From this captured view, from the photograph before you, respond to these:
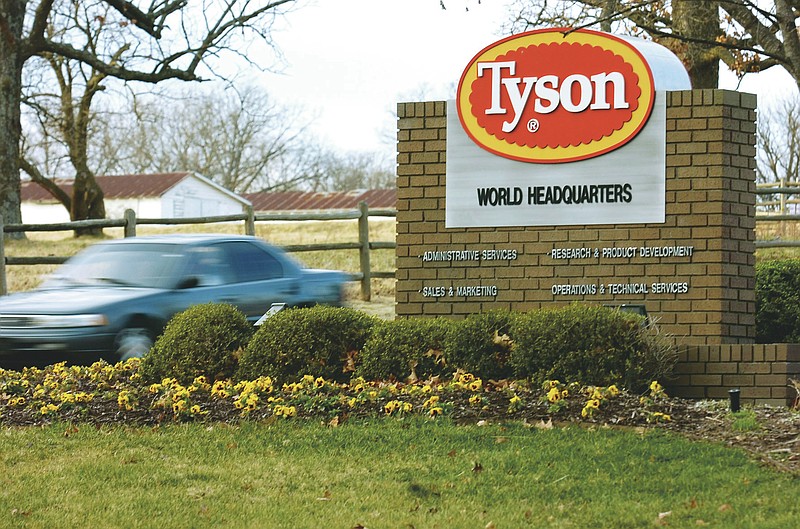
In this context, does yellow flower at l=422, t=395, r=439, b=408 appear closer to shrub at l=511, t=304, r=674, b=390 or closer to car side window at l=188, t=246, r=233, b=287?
shrub at l=511, t=304, r=674, b=390

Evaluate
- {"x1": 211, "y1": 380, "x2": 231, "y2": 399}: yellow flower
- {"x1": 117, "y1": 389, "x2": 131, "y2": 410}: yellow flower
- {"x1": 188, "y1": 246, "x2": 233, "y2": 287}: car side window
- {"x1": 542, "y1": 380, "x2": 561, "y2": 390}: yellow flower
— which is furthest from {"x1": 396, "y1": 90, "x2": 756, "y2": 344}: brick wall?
Answer: {"x1": 188, "y1": 246, "x2": 233, "y2": 287}: car side window

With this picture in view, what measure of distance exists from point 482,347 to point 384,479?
2523 millimetres

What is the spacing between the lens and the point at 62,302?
1122cm

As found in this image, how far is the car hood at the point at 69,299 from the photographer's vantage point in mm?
11094

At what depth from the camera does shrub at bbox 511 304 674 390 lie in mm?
8188

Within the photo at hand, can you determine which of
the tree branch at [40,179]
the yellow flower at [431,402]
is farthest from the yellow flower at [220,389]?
the tree branch at [40,179]

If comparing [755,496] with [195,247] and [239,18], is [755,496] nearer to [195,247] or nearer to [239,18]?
[195,247]

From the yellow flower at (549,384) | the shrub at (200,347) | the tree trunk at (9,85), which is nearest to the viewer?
the yellow flower at (549,384)

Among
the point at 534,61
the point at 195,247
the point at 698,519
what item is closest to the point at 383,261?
the point at 195,247

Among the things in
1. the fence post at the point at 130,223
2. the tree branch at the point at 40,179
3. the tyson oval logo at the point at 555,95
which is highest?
the tree branch at the point at 40,179

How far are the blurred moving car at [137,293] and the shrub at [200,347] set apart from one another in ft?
5.73

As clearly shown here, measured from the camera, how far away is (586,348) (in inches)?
325

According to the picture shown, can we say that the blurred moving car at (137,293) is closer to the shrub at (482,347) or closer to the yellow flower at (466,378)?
the shrub at (482,347)

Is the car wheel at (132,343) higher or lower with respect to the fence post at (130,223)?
lower
